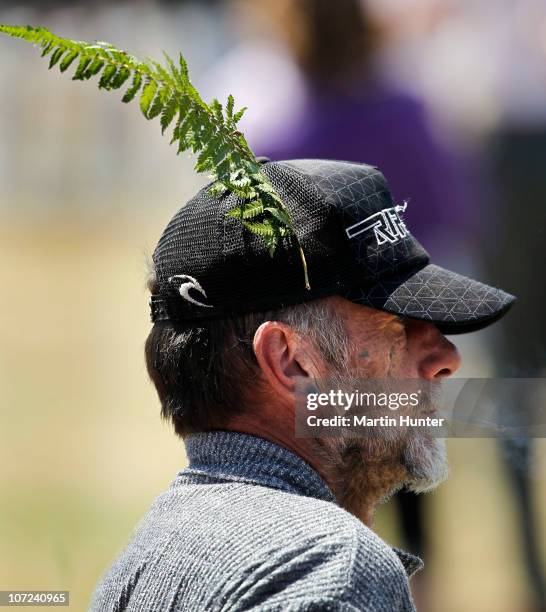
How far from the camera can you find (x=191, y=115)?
1.32 meters

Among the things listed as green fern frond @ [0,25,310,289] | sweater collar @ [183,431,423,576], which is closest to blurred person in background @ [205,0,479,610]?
green fern frond @ [0,25,310,289]

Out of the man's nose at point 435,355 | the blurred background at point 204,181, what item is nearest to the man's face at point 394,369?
the man's nose at point 435,355

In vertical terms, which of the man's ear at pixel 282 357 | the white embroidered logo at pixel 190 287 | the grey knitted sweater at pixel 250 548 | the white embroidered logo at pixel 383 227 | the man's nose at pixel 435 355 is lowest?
the grey knitted sweater at pixel 250 548

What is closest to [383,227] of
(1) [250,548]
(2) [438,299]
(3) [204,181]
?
(2) [438,299]

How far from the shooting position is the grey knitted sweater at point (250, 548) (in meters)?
1.09

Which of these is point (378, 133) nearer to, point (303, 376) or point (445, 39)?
point (445, 39)

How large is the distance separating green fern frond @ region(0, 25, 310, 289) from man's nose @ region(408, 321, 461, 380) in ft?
0.97

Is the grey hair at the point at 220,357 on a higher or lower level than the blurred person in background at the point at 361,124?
lower

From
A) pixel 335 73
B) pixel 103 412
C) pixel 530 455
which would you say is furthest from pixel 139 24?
pixel 530 455

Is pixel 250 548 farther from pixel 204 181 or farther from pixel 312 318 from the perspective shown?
pixel 204 181

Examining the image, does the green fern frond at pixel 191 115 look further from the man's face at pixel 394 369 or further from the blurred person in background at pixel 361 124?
the blurred person in background at pixel 361 124

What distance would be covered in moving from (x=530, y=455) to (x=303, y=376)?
74.9 inches

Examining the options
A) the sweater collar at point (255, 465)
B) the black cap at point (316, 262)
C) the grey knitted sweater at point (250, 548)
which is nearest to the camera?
the grey knitted sweater at point (250, 548)

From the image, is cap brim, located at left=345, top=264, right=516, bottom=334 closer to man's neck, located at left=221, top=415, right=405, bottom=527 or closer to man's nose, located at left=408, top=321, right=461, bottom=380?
man's nose, located at left=408, top=321, right=461, bottom=380
